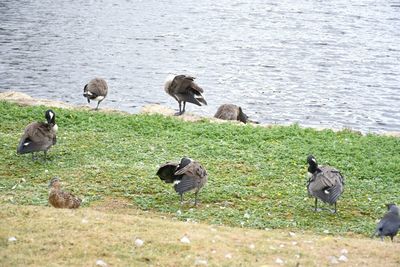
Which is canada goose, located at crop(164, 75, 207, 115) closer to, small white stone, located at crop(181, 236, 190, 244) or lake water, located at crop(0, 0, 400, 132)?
lake water, located at crop(0, 0, 400, 132)

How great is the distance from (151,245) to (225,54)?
2964 centimetres

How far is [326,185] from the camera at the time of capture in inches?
500

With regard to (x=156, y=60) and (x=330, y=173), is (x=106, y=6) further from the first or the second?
(x=330, y=173)

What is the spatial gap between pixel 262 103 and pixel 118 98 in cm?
589

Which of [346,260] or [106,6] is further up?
[346,260]

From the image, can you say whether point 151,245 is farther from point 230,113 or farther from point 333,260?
point 230,113

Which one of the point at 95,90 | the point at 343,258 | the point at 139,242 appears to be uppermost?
the point at 139,242

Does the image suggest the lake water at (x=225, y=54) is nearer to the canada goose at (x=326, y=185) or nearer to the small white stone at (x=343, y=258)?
the canada goose at (x=326, y=185)

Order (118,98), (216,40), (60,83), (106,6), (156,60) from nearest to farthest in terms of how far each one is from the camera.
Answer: (118,98), (60,83), (156,60), (216,40), (106,6)

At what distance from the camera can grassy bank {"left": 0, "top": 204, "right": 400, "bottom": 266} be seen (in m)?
9.07

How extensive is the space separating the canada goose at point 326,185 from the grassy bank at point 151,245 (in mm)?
1684

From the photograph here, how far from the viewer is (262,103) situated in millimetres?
29234

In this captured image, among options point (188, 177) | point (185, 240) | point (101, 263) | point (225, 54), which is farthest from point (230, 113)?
point (225, 54)

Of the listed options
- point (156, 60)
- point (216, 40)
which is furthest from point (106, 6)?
point (156, 60)
